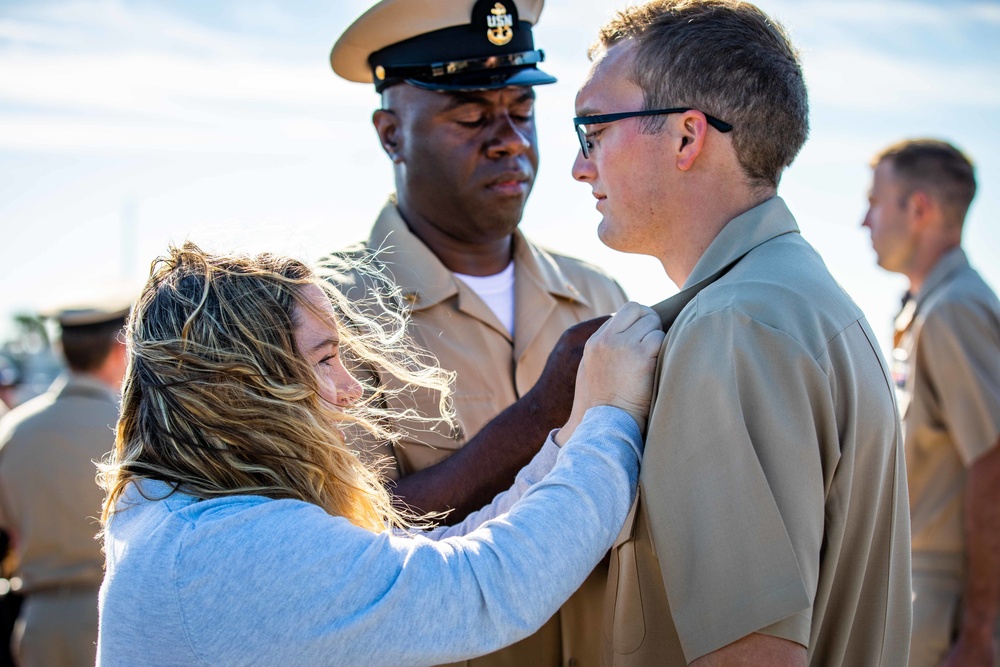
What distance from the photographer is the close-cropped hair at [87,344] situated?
435cm

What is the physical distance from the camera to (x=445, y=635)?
155cm

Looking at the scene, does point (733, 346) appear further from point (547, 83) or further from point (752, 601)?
point (547, 83)

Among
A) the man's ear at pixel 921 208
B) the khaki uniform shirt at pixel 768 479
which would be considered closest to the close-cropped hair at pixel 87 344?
the khaki uniform shirt at pixel 768 479

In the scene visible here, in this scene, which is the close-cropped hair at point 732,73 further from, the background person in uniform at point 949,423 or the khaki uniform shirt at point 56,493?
the khaki uniform shirt at point 56,493

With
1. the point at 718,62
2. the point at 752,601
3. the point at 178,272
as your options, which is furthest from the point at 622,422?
the point at 178,272

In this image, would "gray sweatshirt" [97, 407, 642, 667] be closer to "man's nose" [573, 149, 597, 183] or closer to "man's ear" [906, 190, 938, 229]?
"man's nose" [573, 149, 597, 183]

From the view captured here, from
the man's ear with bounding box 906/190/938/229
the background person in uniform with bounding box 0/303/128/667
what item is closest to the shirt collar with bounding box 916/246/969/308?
the man's ear with bounding box 906/190/938/229

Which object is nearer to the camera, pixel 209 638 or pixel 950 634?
pixel 209 638

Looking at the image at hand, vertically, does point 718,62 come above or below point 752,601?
above

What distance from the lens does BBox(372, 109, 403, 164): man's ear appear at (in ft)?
10.6

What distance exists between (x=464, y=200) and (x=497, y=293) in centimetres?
33

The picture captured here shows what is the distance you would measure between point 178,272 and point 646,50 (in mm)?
1028

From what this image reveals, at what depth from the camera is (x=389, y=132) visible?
10.8 ft

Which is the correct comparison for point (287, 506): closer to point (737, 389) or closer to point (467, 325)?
point (737, 389)
